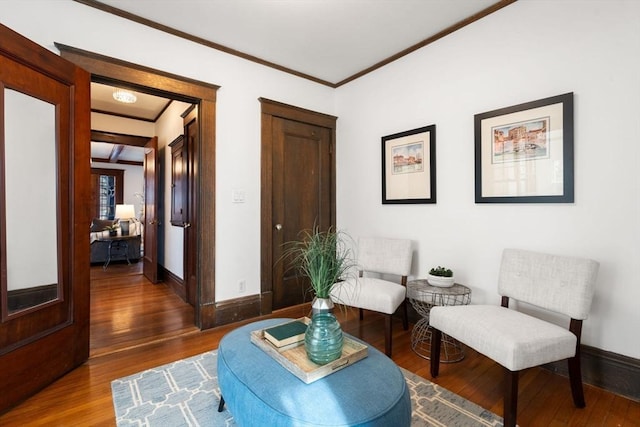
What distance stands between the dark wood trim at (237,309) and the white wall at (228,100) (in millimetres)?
59

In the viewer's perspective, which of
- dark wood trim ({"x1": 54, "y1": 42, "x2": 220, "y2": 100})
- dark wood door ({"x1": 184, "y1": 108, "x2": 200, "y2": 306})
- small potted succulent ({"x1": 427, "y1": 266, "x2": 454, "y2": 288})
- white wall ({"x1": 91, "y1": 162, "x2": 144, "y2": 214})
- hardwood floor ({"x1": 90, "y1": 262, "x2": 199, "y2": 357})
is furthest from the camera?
white wall ({"x1": 91, "y1": 162, "x2": 144, "y2": 214})

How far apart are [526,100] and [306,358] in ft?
7.57

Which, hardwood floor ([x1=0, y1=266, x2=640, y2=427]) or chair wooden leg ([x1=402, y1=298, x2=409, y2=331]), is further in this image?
chair wooden leg ([x1=402, y1=298, x2=409, y2=331])

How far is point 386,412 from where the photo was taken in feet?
3.49

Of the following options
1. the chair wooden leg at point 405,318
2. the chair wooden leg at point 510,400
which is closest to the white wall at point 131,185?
the chair wooden leg at point 405,318

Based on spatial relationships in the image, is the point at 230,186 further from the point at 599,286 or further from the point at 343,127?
the point at 599,286

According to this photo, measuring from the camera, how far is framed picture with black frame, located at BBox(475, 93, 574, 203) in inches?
Answer: 78.8

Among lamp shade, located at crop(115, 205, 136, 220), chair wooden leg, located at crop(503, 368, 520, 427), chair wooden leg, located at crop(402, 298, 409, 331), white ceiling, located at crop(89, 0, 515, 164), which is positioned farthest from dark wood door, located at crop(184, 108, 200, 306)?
lamp shade, located at crop(115, 205, 136, 220)

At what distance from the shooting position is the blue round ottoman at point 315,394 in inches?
41.2

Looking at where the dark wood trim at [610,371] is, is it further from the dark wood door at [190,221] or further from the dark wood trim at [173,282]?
the dark wood trim at [173,282]

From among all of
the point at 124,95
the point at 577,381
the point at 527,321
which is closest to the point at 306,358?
the point at 527,321

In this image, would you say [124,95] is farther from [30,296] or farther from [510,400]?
[510,400]

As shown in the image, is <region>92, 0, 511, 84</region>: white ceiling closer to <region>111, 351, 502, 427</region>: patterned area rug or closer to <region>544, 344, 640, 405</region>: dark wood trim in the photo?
<region>544, 344, 640, 405</region>: dark wood trim

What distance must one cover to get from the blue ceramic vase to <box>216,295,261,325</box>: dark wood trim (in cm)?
177
